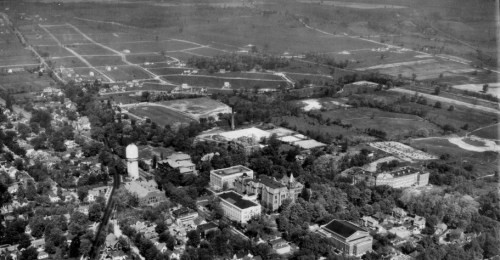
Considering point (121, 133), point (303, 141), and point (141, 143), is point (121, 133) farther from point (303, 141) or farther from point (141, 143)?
point (303, 141)

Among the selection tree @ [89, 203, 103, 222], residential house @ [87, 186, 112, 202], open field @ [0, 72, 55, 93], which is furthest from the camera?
open field @ [0, 72, 55, 93]

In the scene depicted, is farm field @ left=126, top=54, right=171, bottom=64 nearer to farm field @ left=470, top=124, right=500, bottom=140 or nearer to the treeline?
the treeline

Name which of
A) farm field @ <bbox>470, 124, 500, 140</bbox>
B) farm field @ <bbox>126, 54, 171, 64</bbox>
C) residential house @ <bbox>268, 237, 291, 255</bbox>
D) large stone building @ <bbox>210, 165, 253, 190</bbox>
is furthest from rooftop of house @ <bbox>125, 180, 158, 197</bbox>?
farm field @ <bbox>126, 54, 171, 64</bbox>

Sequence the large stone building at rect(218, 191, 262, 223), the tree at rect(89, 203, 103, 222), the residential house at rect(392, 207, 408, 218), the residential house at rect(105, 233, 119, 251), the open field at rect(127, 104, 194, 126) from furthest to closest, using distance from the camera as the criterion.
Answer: the open field at rect(127, 104, 194, 126) → the residential house at rect(392, 207, 408, 218) → the large stone building at rect(218, 191, 262, 223) → the tree at rect(89, 203, 103, 222) → the residential house at rect(105, 233, 119, 251)

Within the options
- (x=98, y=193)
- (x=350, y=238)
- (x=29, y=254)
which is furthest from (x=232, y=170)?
(x=29, y=254)

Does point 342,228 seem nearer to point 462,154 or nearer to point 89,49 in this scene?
point 462,154

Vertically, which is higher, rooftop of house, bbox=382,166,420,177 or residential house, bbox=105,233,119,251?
rooftop of house, bbox=382,166,420,177
